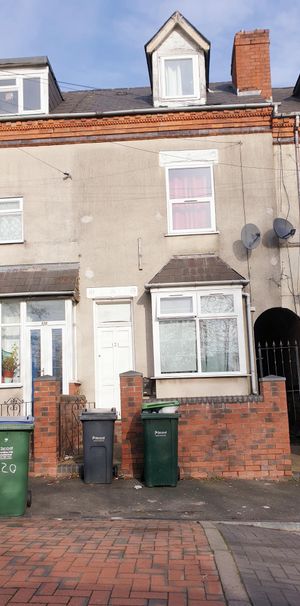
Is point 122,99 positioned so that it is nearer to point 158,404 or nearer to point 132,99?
point 132,99

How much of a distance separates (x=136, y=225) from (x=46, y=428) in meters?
5.70

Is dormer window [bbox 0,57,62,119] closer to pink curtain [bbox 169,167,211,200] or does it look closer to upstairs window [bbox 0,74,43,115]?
upstairs window [bbox 0,74,43,115]

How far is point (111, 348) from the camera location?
41.3 ft

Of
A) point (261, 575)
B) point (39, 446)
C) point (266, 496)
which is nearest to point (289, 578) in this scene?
point (261, 575)

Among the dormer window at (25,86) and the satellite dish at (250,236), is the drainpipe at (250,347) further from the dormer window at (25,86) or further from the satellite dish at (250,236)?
the dormer window at (25,86)

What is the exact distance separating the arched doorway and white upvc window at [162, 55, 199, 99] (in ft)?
19.0

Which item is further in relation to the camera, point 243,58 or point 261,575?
point 243,58

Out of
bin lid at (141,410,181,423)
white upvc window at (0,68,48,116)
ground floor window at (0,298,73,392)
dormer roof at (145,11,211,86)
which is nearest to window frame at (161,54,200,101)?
dormer roof at (145,11,211,86)

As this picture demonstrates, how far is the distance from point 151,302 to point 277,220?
11.1 feet

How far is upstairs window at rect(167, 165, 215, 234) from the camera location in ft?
42.3

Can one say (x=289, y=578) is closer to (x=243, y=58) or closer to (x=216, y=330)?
(x=216, y=330)

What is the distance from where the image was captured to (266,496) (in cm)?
782

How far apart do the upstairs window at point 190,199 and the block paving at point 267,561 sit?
7841mm

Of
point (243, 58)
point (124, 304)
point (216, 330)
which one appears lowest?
point (216, 330)
